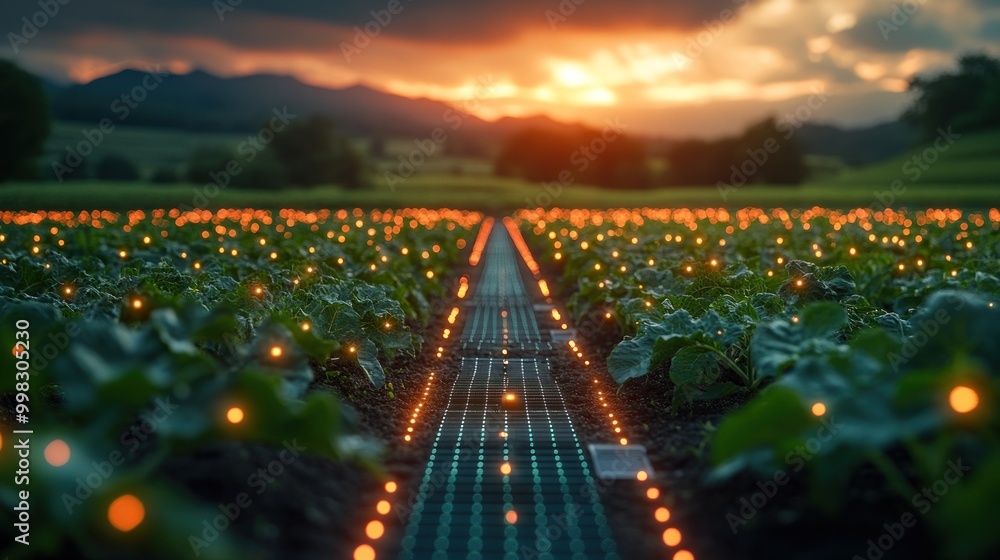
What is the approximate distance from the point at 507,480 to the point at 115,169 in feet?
263

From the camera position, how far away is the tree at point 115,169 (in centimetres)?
7650

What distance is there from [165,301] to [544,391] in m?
4.04

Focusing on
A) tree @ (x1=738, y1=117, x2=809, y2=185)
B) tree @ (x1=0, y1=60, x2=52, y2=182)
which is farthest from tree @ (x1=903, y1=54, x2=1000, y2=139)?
tree @ (x1=0, y1=60, x2=52, y2=182)

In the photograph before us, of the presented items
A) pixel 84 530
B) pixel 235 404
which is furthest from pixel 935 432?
pixel 84 530

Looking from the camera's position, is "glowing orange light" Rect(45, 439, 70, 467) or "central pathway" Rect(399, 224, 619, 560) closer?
"glowing orange light" Rect(45, 439, 70, 467)

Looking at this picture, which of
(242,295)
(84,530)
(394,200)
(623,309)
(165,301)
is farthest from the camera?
(394,200)

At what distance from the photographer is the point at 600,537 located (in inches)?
182

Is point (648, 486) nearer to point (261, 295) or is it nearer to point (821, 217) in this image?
point (261, 295)

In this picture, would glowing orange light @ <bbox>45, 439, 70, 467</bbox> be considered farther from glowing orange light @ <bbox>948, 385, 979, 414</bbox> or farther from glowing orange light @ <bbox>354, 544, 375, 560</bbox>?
glowing orange light @ <bbox>948, 385, 979, 414</bbox>

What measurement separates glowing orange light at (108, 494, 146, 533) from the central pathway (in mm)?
1580

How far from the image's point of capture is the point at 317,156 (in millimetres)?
78062

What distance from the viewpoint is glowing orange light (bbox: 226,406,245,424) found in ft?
12.0

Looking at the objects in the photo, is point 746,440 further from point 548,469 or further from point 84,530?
point 84,530

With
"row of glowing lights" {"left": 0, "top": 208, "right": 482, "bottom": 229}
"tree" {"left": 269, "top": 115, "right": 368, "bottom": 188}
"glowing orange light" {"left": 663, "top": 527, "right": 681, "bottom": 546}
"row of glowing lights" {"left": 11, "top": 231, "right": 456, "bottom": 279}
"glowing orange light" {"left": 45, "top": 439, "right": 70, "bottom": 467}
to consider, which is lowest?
"glowing orange light" {"left": 663, "top": 527, "right": 681, "bottom": 546}
